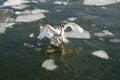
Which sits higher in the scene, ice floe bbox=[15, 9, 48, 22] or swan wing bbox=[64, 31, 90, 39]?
ice floe bbox=[15, 9, 48, 22]

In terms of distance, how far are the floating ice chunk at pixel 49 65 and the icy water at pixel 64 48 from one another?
0.04m

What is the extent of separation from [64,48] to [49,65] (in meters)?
0.92

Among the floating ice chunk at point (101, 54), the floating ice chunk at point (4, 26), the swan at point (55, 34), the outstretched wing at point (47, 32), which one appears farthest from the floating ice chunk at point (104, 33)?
the floating ice chunk at point (4, 26)

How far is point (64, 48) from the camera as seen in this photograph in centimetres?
746

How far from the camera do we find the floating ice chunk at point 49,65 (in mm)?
6566

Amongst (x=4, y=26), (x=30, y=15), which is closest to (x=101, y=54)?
(x=4, y=26)

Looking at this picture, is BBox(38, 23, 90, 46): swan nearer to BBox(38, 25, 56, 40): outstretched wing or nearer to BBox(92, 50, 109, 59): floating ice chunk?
BBox(38, 25, 56, 40): outstretched wing

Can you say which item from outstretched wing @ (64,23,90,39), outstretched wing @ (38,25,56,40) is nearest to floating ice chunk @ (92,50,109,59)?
outstretched wing @ (64,23,90,39)

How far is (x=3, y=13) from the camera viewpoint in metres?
10.1

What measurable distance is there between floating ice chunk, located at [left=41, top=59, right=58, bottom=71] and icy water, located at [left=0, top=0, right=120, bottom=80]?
0.13ft

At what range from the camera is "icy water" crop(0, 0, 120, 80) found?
6.38 m

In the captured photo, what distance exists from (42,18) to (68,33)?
5.27 feet

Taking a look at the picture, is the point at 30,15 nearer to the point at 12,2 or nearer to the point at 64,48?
the point at 12,2

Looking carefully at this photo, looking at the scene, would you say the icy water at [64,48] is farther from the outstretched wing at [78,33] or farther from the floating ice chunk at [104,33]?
the outstretched wing at [78,33]
